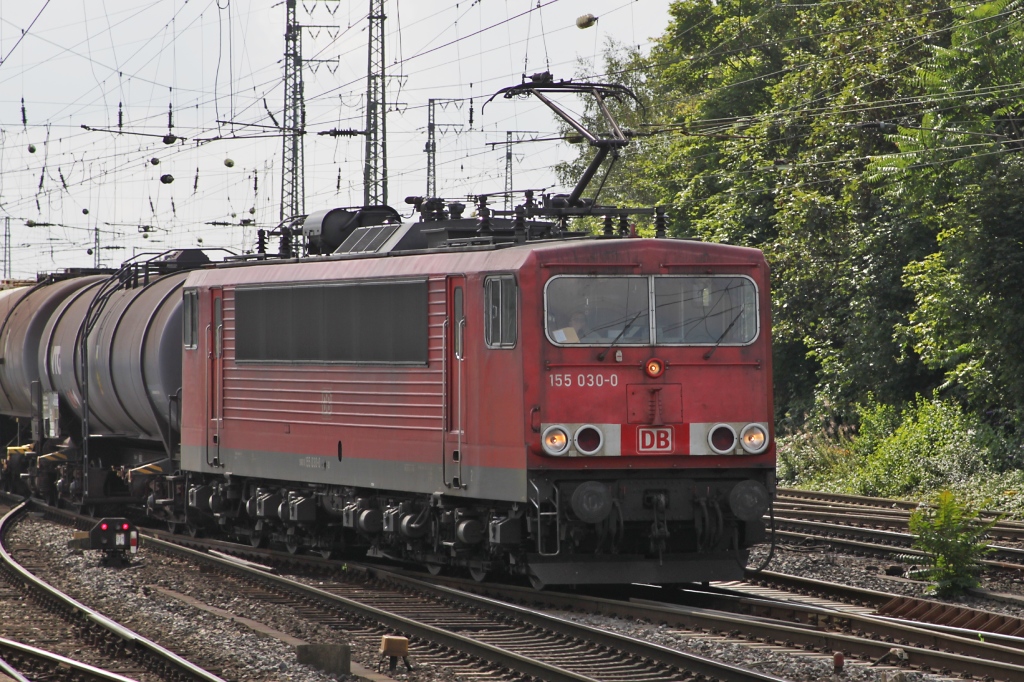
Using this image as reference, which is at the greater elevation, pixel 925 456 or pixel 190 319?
pixel 190 319

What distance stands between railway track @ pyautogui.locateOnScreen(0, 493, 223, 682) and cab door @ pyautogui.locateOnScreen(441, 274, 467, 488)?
338cm

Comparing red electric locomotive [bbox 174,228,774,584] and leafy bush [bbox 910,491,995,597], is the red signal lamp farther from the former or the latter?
leafy bush [bbox 910,491,995,597]

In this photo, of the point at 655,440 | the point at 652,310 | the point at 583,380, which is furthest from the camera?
the point at 652,310

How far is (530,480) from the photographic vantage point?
13297mm

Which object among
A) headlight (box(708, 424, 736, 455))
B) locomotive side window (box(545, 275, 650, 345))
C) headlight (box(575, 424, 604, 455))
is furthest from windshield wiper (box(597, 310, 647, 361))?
headlight (box(708, 424, 736, 455))

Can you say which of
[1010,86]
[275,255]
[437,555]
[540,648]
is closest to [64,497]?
[275,255]

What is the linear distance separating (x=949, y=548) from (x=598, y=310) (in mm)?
4232

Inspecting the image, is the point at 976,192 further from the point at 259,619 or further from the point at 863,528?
the point at 259,619

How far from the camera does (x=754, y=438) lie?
1392 centimetres

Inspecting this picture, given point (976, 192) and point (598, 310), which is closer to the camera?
point (598, 310)

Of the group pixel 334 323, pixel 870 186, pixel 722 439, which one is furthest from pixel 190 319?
pixel 870 186

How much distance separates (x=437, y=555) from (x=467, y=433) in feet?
6.09

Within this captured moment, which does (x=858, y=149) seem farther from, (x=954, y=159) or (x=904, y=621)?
(x=904, y=621)

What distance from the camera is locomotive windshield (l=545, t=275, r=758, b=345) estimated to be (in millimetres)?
13648
